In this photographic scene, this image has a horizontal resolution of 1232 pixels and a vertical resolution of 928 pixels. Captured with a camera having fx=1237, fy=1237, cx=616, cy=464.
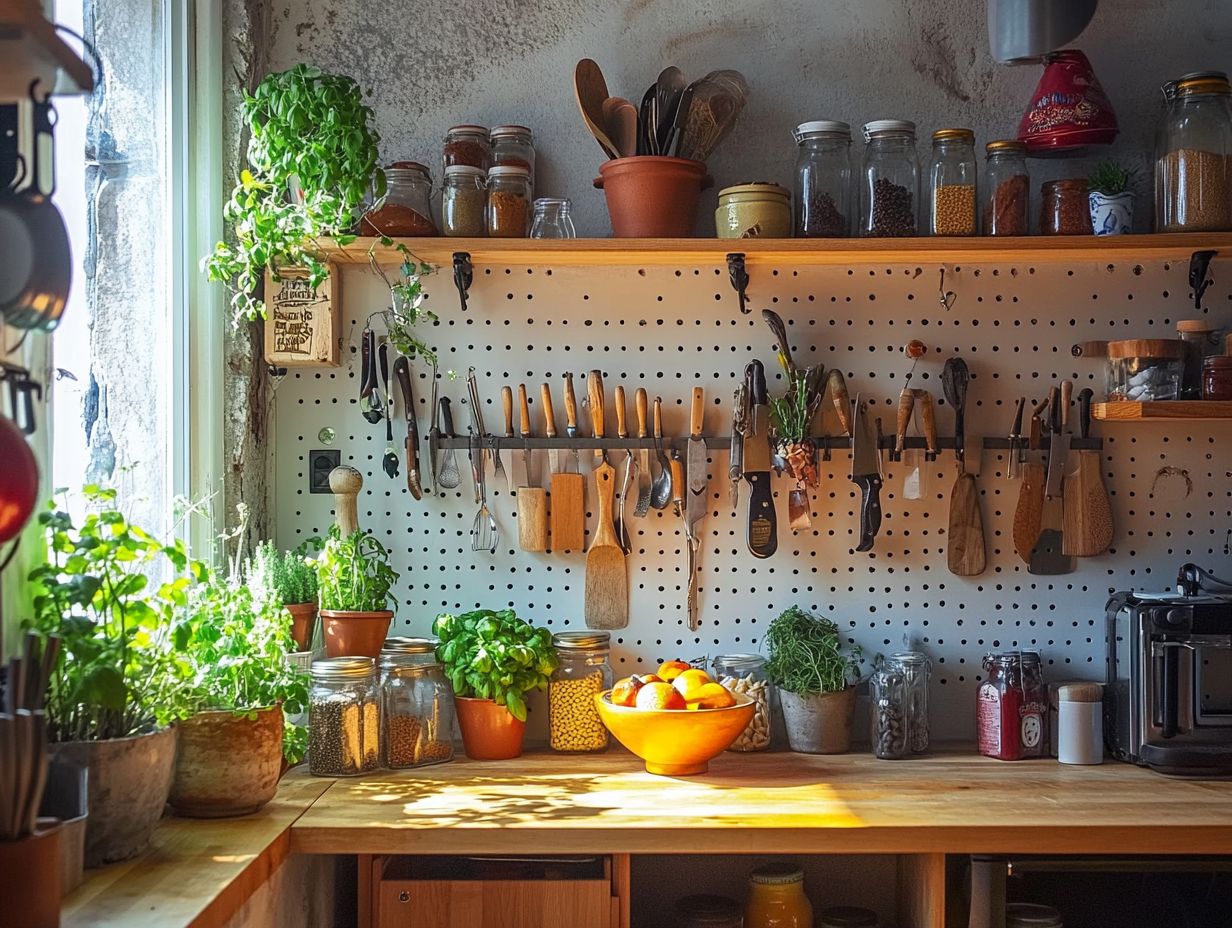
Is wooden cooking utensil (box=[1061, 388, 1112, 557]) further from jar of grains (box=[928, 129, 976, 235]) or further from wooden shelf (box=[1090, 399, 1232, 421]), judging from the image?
jar of grains (box=[928, 129, 976, 235])

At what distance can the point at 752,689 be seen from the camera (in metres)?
2.40

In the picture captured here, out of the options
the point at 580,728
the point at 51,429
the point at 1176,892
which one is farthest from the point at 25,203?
the point at 1176,892

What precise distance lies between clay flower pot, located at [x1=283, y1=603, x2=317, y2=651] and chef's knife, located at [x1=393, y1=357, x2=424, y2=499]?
313 millimetres

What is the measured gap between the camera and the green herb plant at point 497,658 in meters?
2.30

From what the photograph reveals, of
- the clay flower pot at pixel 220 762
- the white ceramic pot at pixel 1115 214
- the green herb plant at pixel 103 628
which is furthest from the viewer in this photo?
the white ceramic pot at pixel 1115 214

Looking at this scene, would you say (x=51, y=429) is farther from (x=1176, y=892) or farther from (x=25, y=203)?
(x=1176, y=892)

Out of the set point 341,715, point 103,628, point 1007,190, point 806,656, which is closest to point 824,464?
point 806,656

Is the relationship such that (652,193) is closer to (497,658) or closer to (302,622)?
(497,658)

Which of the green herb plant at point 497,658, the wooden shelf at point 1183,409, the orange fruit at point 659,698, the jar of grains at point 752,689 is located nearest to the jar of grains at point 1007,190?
the wooden shelf at point 1183,409

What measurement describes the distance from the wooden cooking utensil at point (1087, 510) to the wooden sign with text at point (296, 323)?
5.01 feet

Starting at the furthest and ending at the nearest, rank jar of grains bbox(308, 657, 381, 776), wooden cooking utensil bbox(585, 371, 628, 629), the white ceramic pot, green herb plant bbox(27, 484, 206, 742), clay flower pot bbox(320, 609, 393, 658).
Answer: wooden cooking utensil bbox(585, 371, 628, 629) < the white ceramic pot < clay flower pot bbox(320, 609, 393, 658) < jar of grains bbox(308, 657, 381, 776) < green herb plant bbox(27, 484, 206, 742)

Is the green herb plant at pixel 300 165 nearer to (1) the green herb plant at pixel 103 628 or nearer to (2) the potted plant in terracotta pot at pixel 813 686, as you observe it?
(1) the green herb plant at pixel 103 628

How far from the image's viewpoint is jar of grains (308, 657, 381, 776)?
215 cm

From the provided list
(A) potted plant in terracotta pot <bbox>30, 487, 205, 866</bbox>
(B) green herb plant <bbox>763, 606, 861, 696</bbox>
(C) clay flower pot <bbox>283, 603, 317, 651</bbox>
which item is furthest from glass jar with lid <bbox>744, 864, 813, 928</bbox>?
(A) potted plant in terracotta pot <bbox>30, 487, 205, 866</bbox>
